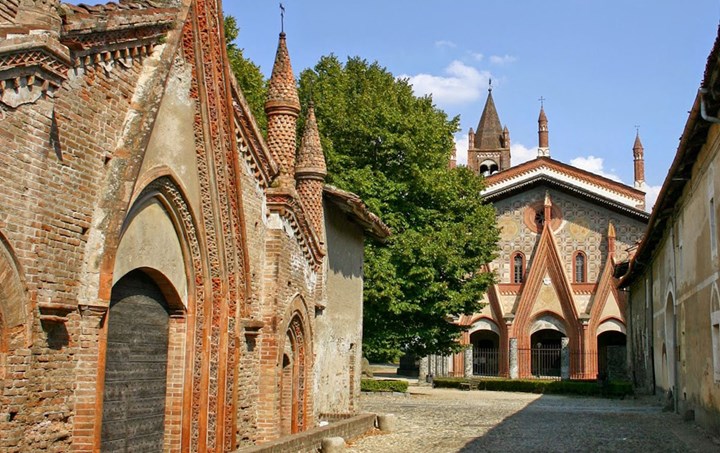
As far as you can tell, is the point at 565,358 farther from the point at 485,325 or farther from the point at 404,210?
the point at 404,210

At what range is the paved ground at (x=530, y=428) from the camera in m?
14.6

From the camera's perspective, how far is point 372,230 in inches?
769

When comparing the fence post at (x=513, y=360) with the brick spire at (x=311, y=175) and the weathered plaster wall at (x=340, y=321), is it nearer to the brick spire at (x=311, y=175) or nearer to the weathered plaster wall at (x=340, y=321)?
the weathered plaster wall at (x=340, y=321)

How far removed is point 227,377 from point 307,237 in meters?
3.80

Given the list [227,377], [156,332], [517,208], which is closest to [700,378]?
[227,377]

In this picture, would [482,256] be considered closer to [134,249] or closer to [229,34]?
[229,34]

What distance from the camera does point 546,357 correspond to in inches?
1785

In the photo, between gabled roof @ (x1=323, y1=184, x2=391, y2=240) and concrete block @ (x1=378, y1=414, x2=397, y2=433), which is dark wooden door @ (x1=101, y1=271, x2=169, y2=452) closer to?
gabled roof @ (x1=323, y1=184, x2=391, y2=240)

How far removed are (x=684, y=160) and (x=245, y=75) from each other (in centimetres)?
1431

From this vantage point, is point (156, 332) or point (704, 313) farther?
point (704, 313)

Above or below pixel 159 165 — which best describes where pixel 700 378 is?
below

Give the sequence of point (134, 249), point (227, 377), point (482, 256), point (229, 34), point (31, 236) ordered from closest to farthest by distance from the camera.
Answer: point (31, 236) < point (134, 249) < point (227, 377) < point (229, 34) < point (482, 256)

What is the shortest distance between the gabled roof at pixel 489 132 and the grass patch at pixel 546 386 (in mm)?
29762

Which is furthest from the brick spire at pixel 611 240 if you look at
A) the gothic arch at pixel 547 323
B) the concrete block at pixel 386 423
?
the concrete block at pixel 386 423
